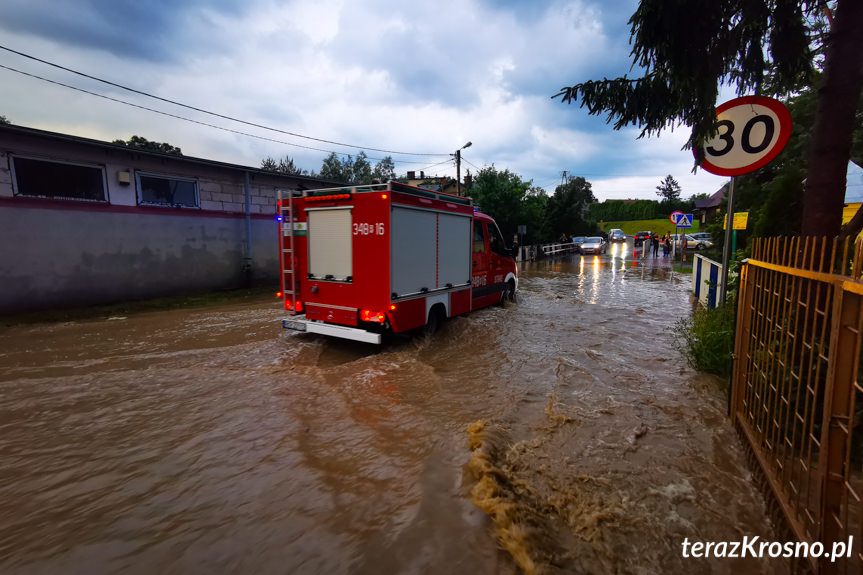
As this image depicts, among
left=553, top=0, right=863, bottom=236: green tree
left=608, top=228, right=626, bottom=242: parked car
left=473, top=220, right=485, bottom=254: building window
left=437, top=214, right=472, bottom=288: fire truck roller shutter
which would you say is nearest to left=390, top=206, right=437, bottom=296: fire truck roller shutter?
left=437, top=214, right=472, bottom=288: fire truck roller shutter

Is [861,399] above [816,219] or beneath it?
beneath

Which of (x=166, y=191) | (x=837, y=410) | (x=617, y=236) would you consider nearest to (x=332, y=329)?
(x=837, y=410)

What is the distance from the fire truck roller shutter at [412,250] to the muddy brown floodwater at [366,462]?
118 centimetres

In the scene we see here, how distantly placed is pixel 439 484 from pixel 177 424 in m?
2.84

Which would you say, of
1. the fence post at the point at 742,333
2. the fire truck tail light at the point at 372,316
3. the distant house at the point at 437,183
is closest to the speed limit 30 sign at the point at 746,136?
the fence post at the point at 742,333

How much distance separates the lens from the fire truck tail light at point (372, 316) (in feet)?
21.2

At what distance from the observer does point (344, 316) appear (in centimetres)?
Result: 682

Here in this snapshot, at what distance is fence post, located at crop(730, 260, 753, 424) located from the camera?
3434 millimetres

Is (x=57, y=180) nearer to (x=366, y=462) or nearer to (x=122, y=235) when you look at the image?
(x=122, y=235)

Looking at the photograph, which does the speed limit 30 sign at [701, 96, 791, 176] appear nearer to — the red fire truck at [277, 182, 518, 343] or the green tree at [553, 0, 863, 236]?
the green tree at [553, 0, 863, 236]

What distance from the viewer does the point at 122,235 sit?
11.4m

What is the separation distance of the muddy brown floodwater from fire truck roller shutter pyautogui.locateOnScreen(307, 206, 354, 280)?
138 cm

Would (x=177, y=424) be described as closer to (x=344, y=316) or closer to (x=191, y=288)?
(x=344, y=316)

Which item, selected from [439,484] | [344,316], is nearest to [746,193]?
[344,316]
